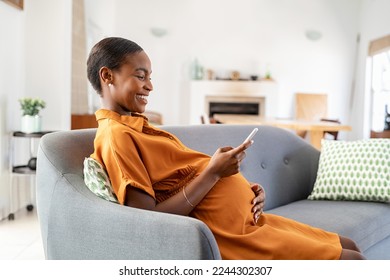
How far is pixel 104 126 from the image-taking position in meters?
1.33

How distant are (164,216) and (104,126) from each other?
1.03 ft

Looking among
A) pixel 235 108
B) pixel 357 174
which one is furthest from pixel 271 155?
pixel 235 108

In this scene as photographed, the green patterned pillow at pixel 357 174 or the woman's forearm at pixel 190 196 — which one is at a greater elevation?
the woman's forearm at pixel 190 196

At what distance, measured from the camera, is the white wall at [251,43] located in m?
7.75

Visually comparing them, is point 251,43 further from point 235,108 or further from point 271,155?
point 271,155

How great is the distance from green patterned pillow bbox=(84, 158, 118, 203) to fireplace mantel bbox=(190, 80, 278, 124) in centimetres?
639

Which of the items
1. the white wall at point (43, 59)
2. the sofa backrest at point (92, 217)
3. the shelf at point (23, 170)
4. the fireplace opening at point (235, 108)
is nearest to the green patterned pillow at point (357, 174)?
the sofa backrest at point (92, 217)

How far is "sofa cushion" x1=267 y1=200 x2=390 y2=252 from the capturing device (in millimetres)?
1899

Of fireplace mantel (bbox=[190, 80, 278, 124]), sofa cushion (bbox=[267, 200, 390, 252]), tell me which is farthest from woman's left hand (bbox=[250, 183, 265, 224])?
fireplace mantel (bbox=[190, 80, 278, 124])

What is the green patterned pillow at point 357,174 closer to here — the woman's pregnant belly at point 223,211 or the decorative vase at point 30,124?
the woman's pregnant belly at point 223,211

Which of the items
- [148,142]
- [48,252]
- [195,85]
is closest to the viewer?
[148,142]

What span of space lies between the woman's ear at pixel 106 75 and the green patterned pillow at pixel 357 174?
1.30m
